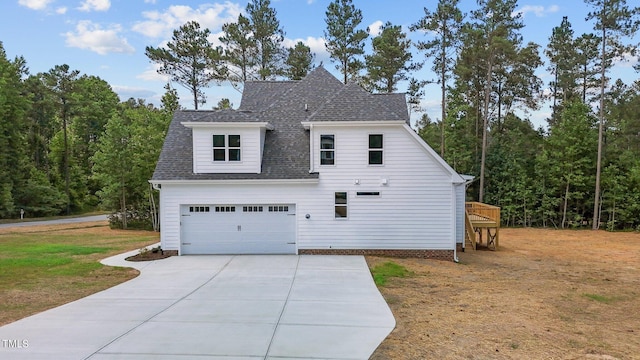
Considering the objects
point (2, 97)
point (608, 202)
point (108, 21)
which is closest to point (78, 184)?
point (2, 97)

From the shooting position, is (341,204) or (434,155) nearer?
(434,155)

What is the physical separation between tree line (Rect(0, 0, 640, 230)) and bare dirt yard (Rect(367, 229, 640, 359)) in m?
12.4

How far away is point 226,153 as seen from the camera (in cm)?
1548

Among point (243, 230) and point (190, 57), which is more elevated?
point (190, 57)

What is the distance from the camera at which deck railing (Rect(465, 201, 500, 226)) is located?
18.9 metres

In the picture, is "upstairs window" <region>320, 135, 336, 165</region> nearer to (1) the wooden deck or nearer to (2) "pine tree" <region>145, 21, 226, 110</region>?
(1) the wooden deck

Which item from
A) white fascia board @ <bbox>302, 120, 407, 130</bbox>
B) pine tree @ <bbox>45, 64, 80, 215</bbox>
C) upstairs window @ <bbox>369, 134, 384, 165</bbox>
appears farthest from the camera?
pine tree @ <bbox>45, 64, 80, 215</bbox>

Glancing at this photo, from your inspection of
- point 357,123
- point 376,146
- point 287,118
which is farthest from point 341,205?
point 287,118

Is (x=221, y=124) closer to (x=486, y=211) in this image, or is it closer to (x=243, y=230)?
(x=243, y=230)

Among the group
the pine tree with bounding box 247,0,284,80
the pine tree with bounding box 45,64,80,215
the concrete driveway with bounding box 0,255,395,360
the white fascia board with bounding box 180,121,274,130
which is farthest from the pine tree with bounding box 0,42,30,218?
the concrete driveway with bounding box 0,255,395,360

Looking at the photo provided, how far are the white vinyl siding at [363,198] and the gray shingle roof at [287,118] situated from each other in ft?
1.46

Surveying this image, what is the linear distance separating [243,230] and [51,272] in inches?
244

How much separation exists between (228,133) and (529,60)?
27.2 metres

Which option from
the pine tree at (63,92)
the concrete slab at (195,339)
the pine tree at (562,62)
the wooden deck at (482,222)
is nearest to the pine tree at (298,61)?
the wooden deck at (482,222)
